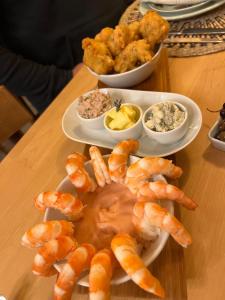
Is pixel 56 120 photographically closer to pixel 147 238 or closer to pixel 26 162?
pixel 26 162

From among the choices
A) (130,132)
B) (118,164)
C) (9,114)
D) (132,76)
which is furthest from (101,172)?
(9,114)

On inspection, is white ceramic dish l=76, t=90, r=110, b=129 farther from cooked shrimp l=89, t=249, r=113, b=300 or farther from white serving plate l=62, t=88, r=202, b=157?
cooked shrimp l=89, t=249, r=113, b=300

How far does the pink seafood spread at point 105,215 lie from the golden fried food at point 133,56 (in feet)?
1.45

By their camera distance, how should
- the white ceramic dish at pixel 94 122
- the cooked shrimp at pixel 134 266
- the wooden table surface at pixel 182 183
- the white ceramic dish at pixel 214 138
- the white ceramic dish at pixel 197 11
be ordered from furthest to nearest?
the white ceramic dish at pixel 197 11 < the white ceramic dish at pixel 94 122 < the white ceramic dish at pixel 214 138 < the wooden table surface at pixel 182 183 < the cooked shrimp at pixel 134 266

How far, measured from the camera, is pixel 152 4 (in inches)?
52.4

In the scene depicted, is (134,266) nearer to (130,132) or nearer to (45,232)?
(45,232)

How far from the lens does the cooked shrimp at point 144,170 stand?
2.25ft

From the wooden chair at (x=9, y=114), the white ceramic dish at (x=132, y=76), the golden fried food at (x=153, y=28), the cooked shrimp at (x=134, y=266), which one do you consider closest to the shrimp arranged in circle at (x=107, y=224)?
the cooked shrimp at (x=134, y=266)

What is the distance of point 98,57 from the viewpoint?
102cm

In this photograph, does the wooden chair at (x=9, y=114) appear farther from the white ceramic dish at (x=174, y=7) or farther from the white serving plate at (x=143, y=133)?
the white ceramic dish at (x=174, y=7)

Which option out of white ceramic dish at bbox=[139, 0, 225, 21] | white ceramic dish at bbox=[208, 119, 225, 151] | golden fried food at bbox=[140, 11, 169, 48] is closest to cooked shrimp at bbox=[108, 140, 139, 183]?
white ceramic dish at bbox=[208, 119, 225, 151]

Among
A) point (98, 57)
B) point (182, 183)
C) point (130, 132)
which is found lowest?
point (182, 183)

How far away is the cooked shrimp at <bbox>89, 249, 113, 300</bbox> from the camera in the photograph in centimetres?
56

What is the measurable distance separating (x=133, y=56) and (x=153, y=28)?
116 mm
